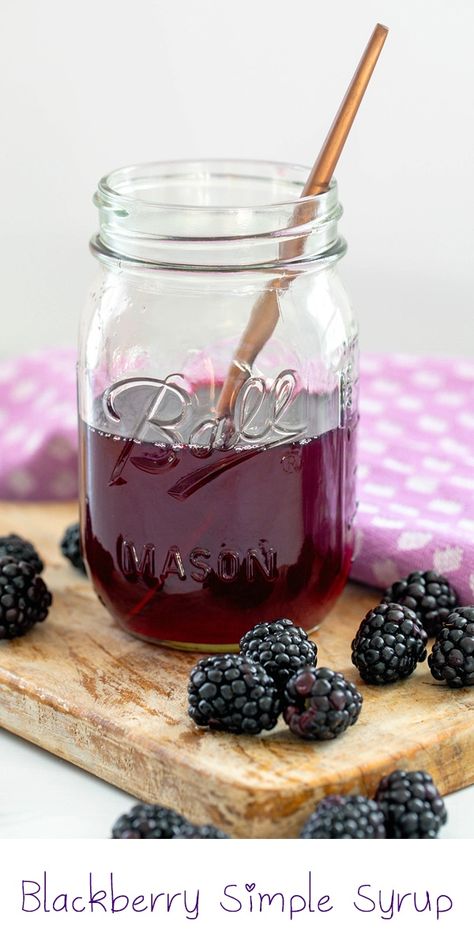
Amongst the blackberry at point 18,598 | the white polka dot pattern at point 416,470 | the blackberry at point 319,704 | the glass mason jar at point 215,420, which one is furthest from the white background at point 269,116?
the blackberry at point 319,704

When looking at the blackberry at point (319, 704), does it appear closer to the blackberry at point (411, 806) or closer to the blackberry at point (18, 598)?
the blackberry at point (411, 806)

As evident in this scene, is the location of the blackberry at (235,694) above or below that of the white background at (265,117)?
below

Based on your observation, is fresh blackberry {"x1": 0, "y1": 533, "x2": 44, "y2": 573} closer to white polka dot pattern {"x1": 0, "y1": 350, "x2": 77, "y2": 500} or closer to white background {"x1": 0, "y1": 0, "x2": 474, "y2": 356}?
white polka dot pattern {"x1": 0, "y1": 350, "x2": 77, "y2": 500}

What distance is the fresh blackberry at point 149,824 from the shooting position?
3.76 ft

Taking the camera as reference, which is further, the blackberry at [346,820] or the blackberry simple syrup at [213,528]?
the blackberry simple syrup at [213,528]

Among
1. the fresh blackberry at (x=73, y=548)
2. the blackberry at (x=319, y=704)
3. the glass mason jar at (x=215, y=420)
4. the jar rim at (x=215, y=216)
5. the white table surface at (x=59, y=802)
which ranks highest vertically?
the jar rim at (x=215, y=216)

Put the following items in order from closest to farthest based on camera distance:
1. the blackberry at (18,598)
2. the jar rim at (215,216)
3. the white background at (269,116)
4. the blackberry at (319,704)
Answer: the blackberry at (319,704)
the jar rim at (215,216)
the blackberry at (18,598)
the white background at (269,116)

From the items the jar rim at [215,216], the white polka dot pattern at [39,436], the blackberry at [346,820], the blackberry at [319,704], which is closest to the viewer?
the blackberry at [346,820]

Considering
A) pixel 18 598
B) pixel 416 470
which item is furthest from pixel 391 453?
pixel 18 598

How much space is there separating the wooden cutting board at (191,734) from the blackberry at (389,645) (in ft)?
0.06

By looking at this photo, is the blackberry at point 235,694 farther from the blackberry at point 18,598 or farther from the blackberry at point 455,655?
the blackberry at point 18,598

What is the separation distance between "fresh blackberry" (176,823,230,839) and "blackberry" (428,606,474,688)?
1.17ft

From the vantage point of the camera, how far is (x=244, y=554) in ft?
4.76

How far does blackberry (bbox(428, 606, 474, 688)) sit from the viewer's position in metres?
1.40
